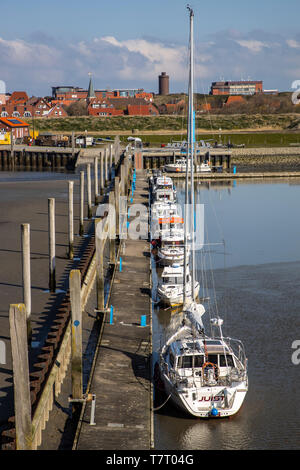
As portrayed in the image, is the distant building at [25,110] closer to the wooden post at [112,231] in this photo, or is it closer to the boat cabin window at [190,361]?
the wooden post at [112,231]

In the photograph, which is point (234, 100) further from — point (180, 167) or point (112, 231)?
point (112, 231)

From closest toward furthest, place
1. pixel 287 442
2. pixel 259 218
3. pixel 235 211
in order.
Answer: pixel 287 442, pixel 259 218, pixel 235 211

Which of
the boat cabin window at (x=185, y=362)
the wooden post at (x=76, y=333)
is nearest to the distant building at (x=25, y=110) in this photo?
the boat cabin window at (x=185, y=362)

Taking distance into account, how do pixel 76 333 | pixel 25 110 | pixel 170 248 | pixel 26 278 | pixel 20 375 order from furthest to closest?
pixel 25 110 → pixel 170 248 → pixel 26 278 → pixel 76 333 → pixel 20 375

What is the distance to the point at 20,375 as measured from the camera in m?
11.4

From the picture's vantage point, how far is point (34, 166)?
8369 centimetres

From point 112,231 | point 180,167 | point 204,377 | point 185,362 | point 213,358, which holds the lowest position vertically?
point 204,377

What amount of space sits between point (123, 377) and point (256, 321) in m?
8.00

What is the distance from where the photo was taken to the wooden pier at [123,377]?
550 inches

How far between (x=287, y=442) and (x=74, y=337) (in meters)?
5.65

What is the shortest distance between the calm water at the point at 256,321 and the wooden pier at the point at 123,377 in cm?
91

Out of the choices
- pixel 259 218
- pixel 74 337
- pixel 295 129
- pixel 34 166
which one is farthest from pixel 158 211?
pixel 295 129

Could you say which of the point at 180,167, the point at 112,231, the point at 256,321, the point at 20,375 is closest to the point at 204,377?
the point at 20,375
